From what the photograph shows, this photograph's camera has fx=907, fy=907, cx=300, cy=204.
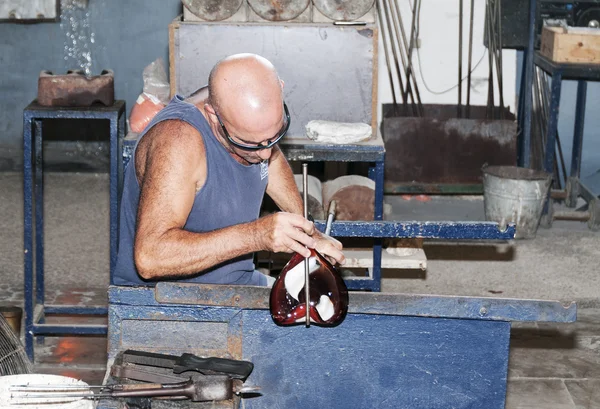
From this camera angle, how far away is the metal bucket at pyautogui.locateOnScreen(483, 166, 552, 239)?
6.41 meters

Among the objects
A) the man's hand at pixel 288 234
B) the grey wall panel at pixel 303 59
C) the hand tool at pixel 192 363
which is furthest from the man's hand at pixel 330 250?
the grey wall panel at pixel 303 59

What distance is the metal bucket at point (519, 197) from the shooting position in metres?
6.41

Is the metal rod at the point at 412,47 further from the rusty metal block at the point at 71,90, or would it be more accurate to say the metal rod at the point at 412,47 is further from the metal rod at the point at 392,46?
the rusty metal block at the point at 71,90

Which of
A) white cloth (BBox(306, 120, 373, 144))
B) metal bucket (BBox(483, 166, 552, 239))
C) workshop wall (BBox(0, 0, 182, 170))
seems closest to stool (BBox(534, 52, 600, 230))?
metal bucket (BBox(483, 166, 552, 239))

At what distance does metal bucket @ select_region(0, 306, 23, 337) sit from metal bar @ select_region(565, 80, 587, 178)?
14.9 feet

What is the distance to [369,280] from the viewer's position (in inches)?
181

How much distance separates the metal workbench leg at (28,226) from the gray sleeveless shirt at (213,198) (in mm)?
1441

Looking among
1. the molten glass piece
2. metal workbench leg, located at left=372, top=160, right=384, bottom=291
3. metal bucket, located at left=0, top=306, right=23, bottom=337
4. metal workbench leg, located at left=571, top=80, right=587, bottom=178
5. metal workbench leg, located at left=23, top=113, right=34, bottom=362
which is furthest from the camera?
metal workbench leg, located at left=571, top=80, right=587, bottom=178

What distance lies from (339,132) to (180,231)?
6.51 ft

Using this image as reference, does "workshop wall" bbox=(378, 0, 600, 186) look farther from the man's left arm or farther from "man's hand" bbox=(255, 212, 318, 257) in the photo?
"man's hand" bbox=(255, 212, 318, 257)

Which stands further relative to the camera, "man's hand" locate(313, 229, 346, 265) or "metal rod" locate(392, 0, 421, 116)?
"metal rod" locate(392, 0, 421, 116)

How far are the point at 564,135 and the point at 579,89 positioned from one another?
0.60 metres

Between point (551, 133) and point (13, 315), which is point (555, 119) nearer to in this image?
point (551, 133)

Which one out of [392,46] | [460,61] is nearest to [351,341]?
[392,46]
